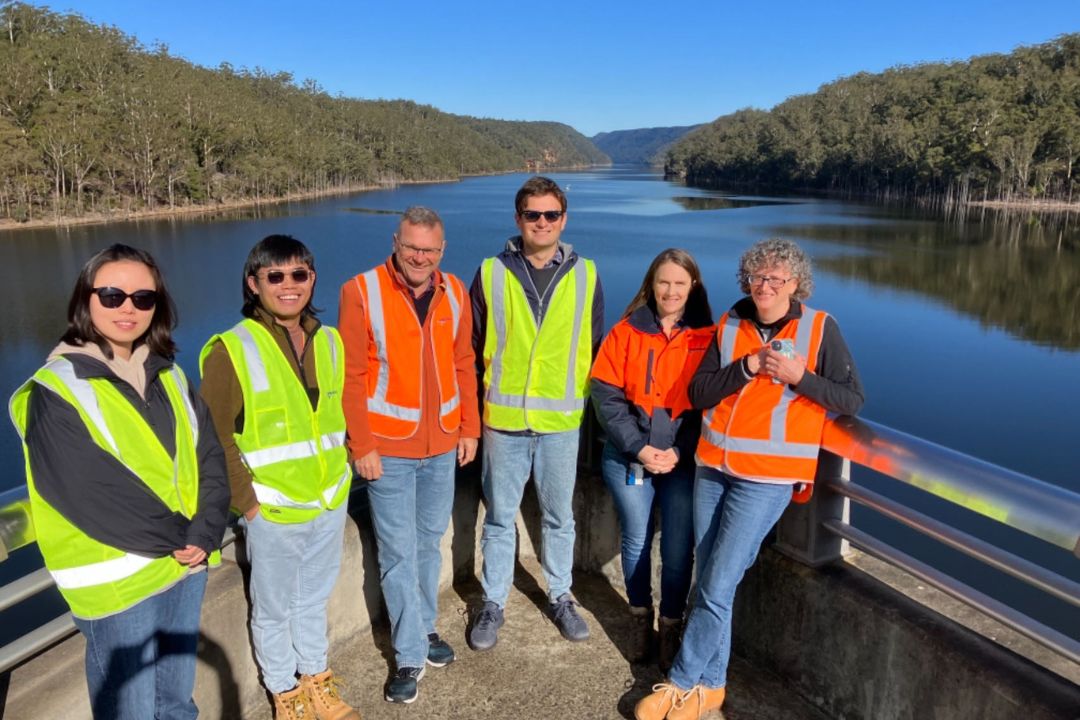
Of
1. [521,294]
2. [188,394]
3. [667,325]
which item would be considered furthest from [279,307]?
[667,325]

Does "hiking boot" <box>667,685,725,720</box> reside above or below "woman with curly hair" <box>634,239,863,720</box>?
below

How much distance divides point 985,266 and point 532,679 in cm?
4022

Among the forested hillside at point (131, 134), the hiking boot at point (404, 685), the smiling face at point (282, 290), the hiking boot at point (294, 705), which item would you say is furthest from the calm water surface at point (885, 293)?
the smiling face at point (282, 290)

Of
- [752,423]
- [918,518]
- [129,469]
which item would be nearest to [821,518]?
[918,518]

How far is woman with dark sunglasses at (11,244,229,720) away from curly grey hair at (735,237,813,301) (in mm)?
1718

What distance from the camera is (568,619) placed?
10.2 feet

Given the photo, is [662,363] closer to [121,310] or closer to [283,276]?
[283,276]

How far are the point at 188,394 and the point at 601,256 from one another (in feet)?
114

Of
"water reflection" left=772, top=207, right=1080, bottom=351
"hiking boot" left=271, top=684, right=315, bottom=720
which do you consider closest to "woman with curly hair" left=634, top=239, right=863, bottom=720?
"hiking boot" left=271, top=684, right=315, bottom=720

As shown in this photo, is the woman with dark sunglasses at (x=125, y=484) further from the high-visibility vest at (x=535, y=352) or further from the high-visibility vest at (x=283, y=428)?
the high-visibility vest at (x=535, y=352)

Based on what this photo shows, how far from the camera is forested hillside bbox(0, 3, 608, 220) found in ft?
177

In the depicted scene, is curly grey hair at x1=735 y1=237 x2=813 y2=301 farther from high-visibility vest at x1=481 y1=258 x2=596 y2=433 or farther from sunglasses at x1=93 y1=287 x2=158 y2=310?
sunglasses at x1=93 y1=287 x2=158 y2=310

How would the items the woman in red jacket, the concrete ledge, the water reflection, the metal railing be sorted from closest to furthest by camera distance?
the metal railing
the concrete ledge
the woman in red jacket
the water reflection

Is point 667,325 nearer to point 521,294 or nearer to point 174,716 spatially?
point 521,294
